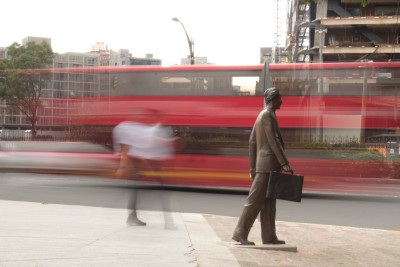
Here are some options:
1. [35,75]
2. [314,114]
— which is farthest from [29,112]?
[314,114]

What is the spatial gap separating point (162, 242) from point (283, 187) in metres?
1.68

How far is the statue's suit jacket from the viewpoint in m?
7.10

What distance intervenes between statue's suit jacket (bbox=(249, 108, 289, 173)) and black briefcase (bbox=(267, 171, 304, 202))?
18cm

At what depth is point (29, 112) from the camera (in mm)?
20156

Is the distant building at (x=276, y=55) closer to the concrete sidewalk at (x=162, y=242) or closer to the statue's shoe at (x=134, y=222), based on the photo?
the concrete sidewalk at (x=162, y=242)

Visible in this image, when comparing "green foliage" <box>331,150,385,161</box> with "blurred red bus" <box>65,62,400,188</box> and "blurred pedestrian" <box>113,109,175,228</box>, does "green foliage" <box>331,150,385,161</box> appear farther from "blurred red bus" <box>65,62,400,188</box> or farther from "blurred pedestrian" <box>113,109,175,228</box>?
"blurred pedestrian" <box>113,109,175,228</box>

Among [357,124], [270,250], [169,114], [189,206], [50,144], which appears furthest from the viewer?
[50,144]

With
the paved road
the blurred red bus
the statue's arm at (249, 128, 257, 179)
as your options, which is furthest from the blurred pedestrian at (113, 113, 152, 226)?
the blurred red bus

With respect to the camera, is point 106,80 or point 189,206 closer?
point 189,206

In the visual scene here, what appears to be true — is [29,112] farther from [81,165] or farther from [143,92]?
[143,92]

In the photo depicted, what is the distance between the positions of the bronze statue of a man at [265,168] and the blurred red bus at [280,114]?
8.87m

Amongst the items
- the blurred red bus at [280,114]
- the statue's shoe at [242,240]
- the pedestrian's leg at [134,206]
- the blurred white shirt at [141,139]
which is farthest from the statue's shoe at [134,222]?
the blurred red bus at [280,114]

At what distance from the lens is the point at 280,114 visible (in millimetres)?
16781

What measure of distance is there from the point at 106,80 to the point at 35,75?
3177 millimetres
